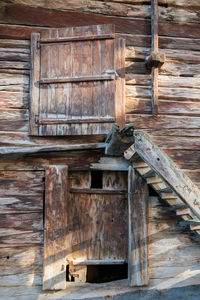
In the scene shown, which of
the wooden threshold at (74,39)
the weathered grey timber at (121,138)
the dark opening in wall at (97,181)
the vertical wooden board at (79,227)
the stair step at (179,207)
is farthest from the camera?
the dark opening in wall at (97,181)

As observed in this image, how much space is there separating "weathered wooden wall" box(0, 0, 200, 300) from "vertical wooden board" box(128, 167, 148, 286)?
0.20 m

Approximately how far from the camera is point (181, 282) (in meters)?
5.13

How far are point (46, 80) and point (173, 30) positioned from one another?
2.29 meters

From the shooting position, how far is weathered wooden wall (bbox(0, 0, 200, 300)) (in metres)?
4.94

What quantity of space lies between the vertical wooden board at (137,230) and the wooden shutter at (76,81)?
0.97 m

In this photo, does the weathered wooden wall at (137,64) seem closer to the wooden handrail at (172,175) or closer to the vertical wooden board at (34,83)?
the vertical wooden board at (34,83)

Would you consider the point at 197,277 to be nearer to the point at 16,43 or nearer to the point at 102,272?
the point at 102,272

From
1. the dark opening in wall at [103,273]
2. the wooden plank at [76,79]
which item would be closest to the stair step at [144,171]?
the wooden plank at [76,79]

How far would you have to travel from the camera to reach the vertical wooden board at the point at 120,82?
16.7 feet

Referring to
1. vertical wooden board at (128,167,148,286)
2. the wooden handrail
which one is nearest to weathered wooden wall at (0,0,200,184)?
vertical wooden board at (128,167,148,286)

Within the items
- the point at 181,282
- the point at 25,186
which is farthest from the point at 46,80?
the point at 181,282

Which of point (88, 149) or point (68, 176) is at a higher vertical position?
point (88, 149)

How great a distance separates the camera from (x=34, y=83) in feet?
16.7

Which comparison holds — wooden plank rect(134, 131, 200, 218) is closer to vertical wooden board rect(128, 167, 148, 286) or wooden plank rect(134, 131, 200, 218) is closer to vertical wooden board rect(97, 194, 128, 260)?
vertical wooden board rect(128, 167, 148, 286)
